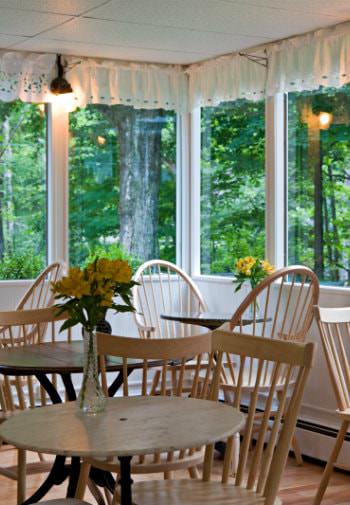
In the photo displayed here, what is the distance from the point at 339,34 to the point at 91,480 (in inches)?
107

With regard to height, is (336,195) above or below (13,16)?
below

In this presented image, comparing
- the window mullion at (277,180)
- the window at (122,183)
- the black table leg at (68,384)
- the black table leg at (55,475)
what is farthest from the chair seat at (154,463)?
the window at (122,183)

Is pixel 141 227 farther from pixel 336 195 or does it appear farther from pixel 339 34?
pixel 339 34

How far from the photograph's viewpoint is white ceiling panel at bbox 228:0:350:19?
4.32 metres

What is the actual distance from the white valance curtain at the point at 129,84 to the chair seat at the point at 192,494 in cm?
354

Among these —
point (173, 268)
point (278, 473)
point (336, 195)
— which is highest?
point (336, 195)

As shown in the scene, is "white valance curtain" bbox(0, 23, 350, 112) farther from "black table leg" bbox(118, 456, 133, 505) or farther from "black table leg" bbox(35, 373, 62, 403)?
"black table leg" bbox(118, 456, 133, 505)

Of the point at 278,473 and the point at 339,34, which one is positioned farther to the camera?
the point at 339,34

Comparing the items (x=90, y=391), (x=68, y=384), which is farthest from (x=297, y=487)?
(x=90, y=391)

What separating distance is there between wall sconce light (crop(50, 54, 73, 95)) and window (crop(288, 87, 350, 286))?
1413mm

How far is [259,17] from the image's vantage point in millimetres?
4656

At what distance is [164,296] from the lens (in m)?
6.08

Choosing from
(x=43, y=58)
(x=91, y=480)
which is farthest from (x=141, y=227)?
(x=91, y=480)

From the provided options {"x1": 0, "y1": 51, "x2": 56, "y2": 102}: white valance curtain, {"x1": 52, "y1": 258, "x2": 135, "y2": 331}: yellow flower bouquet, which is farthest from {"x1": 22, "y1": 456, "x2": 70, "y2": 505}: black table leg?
{"x1": 0, "y1": 51, "x2": 56, "y2": 102}: white valance curtain
